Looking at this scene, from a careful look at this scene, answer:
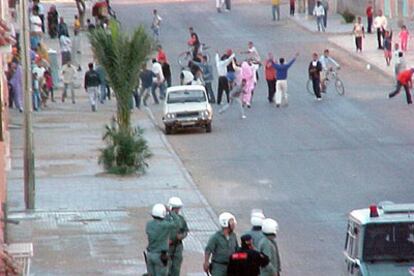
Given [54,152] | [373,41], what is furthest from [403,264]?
[373,41]

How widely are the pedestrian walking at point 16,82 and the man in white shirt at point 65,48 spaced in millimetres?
9138

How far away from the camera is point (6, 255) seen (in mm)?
21422

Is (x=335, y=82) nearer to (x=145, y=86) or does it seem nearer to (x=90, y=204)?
(x=145, y=86)

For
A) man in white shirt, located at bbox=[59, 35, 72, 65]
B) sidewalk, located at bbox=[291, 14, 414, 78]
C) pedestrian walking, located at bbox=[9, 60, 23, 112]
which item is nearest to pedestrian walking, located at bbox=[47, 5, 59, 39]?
man in white shirt, located at bbox=[59, 35, 72, 65]

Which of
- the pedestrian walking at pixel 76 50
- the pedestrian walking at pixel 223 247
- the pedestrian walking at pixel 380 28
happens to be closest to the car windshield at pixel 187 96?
the pedestrian walking at pixel 76 50

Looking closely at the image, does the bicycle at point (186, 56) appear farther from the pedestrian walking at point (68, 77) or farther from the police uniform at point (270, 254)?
the police uniform at point (270, 254)

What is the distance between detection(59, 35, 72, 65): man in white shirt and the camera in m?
57.1

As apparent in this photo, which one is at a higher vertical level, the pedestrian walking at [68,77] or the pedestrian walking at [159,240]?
the pedestrian walking at [159,240]

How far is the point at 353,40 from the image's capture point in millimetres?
64500

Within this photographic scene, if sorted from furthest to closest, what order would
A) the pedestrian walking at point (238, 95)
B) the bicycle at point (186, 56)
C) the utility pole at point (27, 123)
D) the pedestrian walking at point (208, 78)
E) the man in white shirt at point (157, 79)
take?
the bicycle at point (186, 56), the man in white shirt at point (157, 79), the pedestrian walking at point (208, 78), the pedestrian walking at point (238, 95), the utility pole at point (27, 123)

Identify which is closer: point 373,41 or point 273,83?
point 273,83

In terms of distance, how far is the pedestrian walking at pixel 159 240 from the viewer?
21.2 meters

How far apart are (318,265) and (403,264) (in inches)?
231

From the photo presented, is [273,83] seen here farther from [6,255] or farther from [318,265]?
[6,255]
